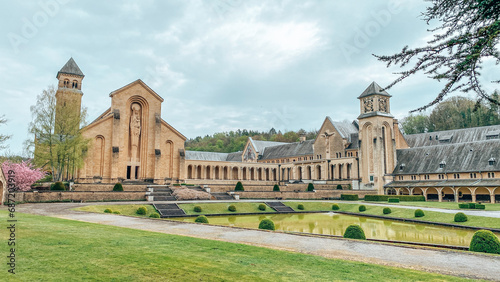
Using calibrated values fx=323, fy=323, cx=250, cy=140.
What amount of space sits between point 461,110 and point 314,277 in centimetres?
7470

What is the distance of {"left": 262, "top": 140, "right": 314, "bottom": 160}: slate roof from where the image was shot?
67.6m

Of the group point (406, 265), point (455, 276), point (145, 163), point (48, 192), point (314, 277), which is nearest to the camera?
point (314, 277)

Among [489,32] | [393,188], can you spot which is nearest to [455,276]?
[489,32]

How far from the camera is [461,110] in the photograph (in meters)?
67.2

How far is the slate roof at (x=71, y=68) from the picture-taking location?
2168 inches

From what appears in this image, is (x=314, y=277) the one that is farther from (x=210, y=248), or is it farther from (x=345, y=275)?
(x=210, y=248)

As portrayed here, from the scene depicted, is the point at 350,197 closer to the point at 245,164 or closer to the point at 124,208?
the point at 245,164

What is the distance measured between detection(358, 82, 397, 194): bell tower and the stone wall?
1344 inches

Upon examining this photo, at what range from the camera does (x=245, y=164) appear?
65312 mm

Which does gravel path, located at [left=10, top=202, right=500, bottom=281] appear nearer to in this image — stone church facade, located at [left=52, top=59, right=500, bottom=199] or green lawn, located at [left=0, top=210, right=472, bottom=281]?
green lawn, located at [left=0, top=210, right=472, bottom=281]

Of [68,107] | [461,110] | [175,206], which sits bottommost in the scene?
[175,206]

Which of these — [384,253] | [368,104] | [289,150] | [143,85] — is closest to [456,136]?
[368,104]

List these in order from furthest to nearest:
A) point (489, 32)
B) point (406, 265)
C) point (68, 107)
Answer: point (68, 107)
point (406, 265)
point (489, 32)

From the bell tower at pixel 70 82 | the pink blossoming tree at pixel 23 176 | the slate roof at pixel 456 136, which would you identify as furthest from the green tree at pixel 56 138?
the slate roof at pixel 456 136
